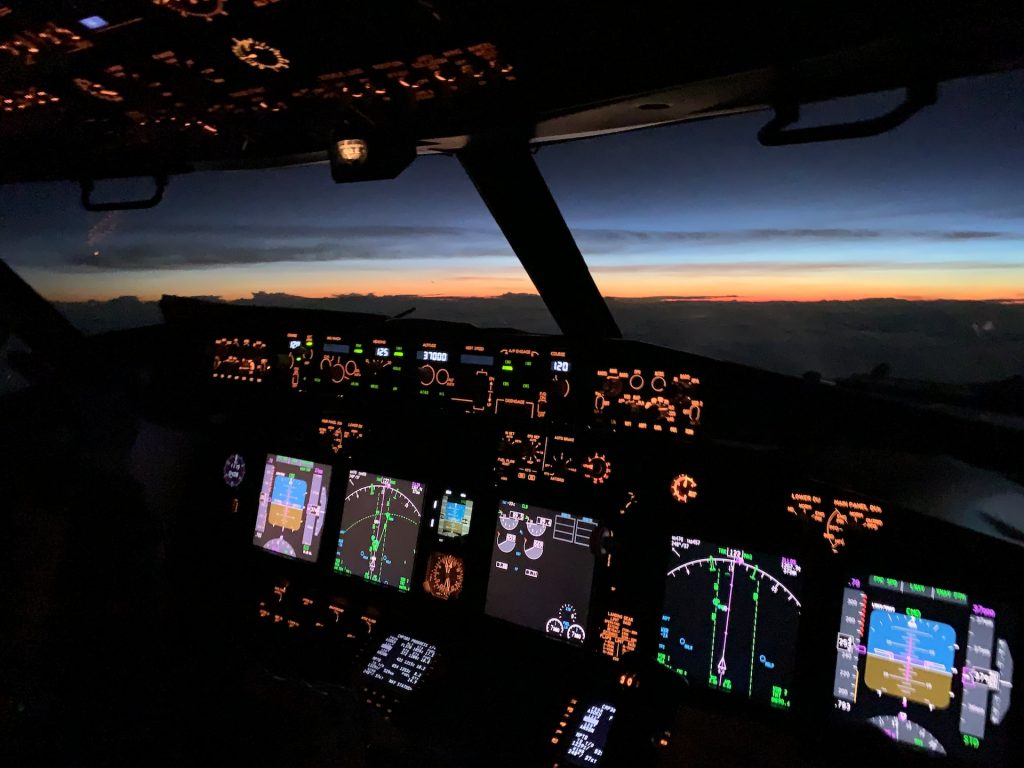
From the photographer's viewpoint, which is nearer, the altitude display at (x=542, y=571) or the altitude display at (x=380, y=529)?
the altitude display at (x=542, y=571)

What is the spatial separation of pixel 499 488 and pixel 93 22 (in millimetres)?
1729

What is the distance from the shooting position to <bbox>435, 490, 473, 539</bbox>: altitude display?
2.47m

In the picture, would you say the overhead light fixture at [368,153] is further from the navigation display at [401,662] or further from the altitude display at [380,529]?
the navigation display at [401,662]

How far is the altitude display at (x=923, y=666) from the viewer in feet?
5.63

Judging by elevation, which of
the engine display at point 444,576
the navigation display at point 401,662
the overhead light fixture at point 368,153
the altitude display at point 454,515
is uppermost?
the overhead light fixture at point 368,153

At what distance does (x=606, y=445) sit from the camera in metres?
2.22

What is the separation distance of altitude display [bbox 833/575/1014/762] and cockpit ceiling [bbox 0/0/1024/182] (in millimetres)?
1312

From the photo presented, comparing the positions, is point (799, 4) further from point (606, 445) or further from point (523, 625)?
point (523, 625)

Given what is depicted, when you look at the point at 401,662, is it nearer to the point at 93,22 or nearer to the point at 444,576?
the point at 444,576

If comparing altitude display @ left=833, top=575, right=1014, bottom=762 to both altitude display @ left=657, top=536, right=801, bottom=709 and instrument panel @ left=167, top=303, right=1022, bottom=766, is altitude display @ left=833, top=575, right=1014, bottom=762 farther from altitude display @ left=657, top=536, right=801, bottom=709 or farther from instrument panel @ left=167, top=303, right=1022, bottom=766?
altitude display @ left=657, top=536, right=801, bottom=709

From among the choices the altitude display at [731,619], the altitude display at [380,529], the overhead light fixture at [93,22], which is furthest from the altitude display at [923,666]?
the overhead light fixture at [93,22]

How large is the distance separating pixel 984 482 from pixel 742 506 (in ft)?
2.12

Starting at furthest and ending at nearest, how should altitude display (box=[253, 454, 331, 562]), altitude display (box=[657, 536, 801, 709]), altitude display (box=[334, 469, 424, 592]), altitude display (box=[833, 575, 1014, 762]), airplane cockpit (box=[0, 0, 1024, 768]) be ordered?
altitude display (box=[253, 454, 331, 562]), altitude display (box=[334, 469, 424, 592]), altitude display (box=[657, 536, 801, 709]), altitude display (box=[833, 575, 1014, 762]), airplane cockpit (box=[0, 0, 1024, 768])

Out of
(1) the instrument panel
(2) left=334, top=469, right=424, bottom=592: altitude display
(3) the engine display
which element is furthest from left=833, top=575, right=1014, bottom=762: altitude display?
(2) left=334, top=469, right=424, bottom=592: altitude display
